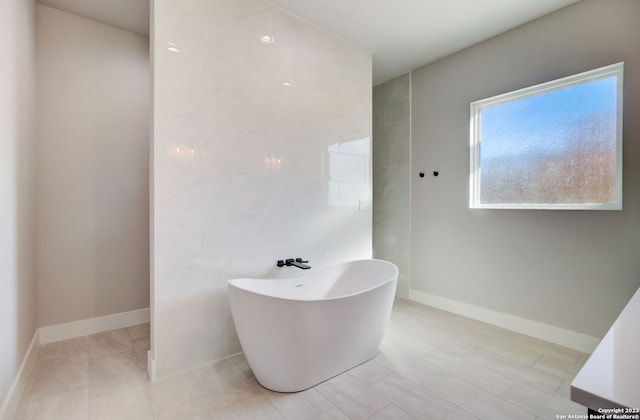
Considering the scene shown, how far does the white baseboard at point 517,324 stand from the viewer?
85.4 inches

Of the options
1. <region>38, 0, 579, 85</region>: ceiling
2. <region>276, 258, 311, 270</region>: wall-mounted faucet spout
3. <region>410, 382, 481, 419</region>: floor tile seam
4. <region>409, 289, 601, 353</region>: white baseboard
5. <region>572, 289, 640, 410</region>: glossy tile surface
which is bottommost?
<region>410, 382, 481, 419</region>: floor tile seam

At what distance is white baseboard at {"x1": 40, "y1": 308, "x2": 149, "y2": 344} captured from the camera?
2.26 metres

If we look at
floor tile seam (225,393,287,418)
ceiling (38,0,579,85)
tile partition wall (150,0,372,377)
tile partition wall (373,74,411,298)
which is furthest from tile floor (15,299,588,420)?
ceiling (38,0,579,85)

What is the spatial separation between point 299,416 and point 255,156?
67.0 inches

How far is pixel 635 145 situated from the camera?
1.94 metres

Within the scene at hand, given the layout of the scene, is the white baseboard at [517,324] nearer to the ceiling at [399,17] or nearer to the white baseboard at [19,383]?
the ceiling at [399,17]

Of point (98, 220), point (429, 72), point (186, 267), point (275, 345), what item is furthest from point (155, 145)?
point (429, 72)

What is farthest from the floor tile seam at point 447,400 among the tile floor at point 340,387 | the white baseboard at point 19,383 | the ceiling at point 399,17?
the ceiling at point 399,17

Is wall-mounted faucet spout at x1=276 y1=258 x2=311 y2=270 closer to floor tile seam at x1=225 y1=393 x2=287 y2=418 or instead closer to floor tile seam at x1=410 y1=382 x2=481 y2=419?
floor tile seam at x1=225 y1=393 x2=287 y2=418

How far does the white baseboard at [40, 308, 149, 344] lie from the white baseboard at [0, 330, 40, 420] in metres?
0.12

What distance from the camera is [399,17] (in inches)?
94.7

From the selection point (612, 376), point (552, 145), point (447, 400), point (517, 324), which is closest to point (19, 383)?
point (447, 400)

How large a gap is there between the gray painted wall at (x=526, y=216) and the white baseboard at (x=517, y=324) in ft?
0.18

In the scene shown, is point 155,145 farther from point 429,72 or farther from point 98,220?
point 429,72
